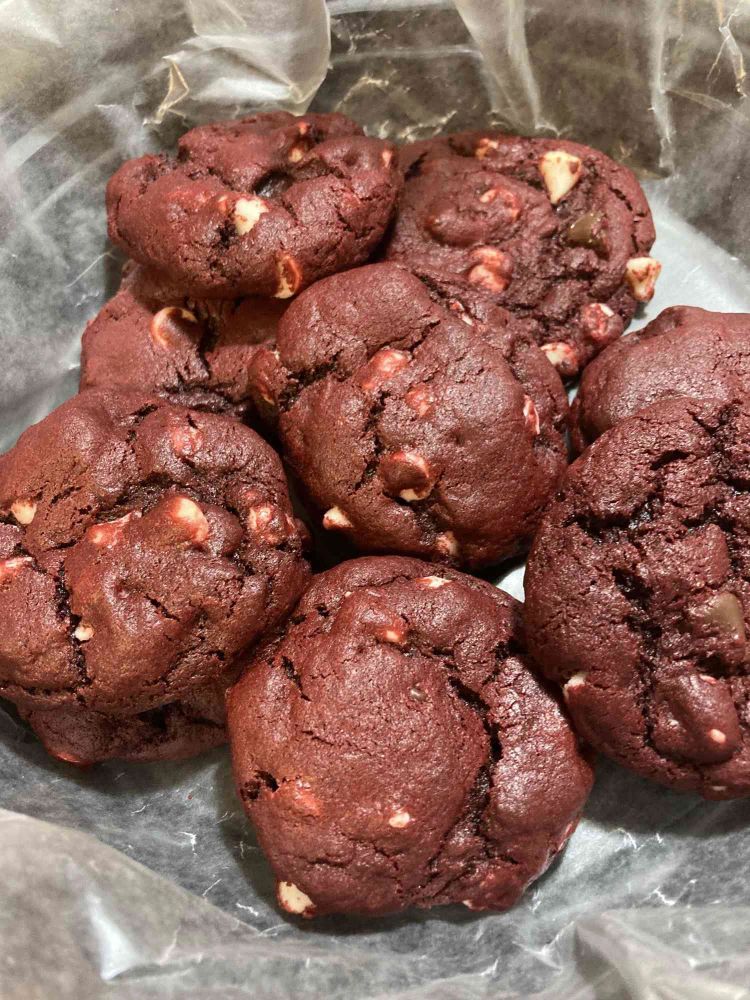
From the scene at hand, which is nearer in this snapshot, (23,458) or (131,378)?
(23,458)

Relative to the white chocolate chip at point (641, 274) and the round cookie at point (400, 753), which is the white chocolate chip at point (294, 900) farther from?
the white chocolate chip at point (641, 274)

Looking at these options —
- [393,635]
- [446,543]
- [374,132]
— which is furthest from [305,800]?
[374,132]

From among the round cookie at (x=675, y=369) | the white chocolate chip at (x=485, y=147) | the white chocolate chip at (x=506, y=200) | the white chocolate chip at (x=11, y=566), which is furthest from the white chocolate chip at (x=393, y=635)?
the white chocolate chip at (x=485, y=147)

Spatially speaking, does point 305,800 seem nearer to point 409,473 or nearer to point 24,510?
point 409,473

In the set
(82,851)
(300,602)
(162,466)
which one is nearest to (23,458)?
(162,466)

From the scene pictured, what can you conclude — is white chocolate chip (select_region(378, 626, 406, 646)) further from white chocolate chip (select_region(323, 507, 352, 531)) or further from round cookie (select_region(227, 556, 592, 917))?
white chocolate chip (select_region(323, 507, 352, 531))

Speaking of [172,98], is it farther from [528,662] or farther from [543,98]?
[528,662]

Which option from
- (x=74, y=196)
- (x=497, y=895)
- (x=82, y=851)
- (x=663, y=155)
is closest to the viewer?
(x=82, y=851)
